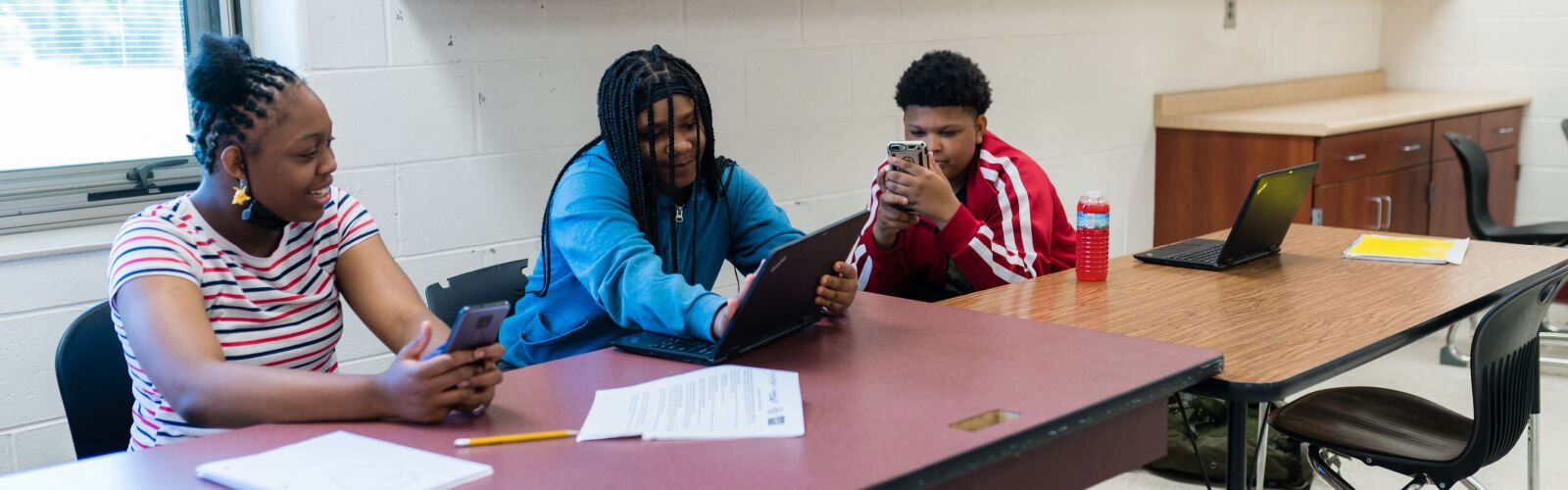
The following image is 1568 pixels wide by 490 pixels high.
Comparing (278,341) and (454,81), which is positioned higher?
(454,81)

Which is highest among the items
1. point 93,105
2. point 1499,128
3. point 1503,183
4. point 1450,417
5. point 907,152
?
point 93,105

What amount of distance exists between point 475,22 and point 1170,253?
1558 millimetres

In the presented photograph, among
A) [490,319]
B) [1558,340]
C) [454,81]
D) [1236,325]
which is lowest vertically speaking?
[1558,340]

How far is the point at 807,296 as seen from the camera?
191cm

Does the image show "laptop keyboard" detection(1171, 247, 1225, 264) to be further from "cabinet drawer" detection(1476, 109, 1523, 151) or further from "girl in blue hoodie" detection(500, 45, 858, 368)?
"cabinet drawer" detection(1476, 109, 1523, 151)

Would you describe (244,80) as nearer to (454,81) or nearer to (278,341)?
(278,341)

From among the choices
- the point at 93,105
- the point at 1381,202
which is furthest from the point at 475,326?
the point at 1381,202

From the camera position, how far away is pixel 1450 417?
89.1 inches

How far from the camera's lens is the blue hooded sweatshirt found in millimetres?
1819

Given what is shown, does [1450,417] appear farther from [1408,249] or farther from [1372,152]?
[1372,152]

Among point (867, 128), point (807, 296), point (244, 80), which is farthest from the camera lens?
point (867, 128)

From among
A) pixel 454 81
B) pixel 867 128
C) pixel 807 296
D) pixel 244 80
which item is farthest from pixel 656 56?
pixel 867 128

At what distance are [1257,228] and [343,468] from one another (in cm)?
188

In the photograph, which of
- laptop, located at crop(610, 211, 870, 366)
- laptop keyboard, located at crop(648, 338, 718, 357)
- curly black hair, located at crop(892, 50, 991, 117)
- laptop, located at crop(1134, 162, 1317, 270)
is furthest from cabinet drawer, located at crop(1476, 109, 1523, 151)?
laptop keyboard, located at crop(648, 338, 718, 357)
